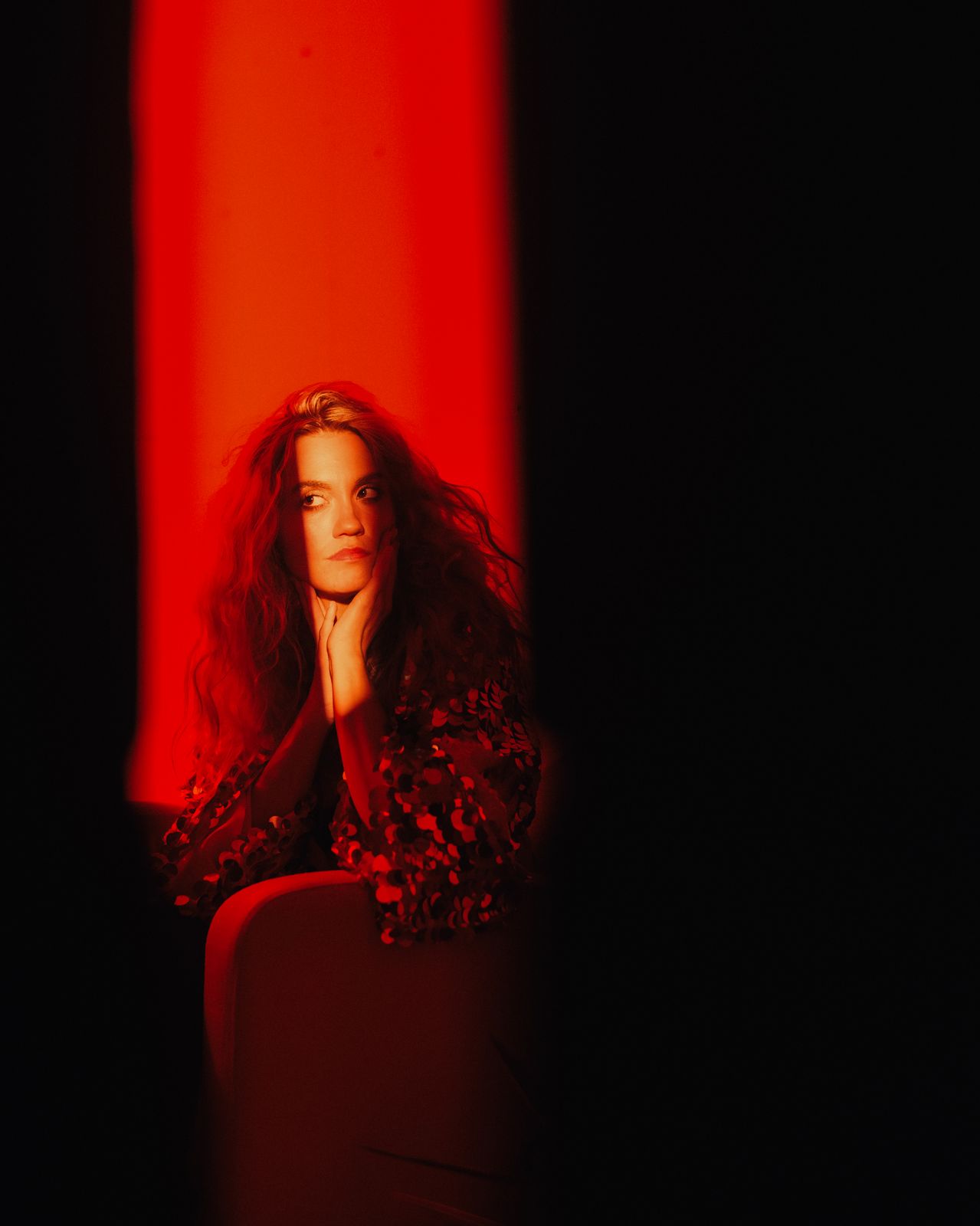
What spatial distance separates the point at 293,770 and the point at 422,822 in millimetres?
207

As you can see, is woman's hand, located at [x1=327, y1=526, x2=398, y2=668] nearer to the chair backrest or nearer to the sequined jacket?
the sequined jacket

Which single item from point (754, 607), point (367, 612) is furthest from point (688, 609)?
point (367, 612)

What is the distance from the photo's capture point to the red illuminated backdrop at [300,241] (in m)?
1.42

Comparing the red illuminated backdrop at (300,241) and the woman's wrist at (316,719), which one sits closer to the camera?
the woman's wrist at (316,719)

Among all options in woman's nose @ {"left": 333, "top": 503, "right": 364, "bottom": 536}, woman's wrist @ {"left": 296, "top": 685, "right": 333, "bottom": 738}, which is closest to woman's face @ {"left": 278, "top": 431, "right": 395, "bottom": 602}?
woman's nose @ {"left": 333, "top": 503, "right": 364, "bottom": 536}

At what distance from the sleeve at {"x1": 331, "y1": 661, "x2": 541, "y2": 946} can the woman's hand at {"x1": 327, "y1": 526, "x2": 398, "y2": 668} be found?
8cm

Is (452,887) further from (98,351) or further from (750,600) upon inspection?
(98,351)

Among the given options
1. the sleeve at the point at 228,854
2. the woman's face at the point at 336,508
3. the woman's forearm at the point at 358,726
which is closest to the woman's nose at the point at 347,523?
the woman's face at the point at 336,508

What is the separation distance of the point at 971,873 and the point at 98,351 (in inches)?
48.4

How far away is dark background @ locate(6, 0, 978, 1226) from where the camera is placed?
4.11 ft

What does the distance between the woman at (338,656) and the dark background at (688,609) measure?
0.32 feet

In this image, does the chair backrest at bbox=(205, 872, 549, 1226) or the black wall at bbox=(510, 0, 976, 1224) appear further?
the black wall at bbox=(510, 0, 976, 1224)

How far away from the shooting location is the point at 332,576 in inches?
51.6

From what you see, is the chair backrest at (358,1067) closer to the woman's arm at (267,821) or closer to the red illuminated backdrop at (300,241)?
the woman's arm at (267,821)
